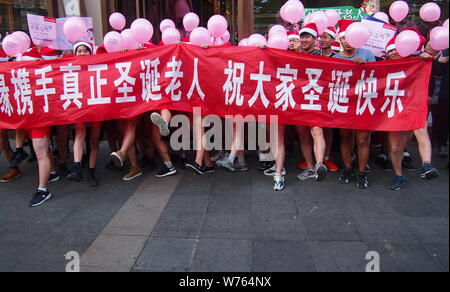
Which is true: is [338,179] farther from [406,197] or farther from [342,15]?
[342,15]

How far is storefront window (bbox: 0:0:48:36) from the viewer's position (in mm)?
7188

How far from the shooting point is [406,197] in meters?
4.33

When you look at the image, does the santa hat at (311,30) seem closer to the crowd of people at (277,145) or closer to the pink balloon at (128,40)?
the crowd of people at (277,145)

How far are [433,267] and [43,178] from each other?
13.3 feet

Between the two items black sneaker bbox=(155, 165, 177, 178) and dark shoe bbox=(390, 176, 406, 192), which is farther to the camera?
black sneaker bbox=(155, 165, 177, 178)

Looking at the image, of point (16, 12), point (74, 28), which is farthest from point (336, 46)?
point (16, 12)

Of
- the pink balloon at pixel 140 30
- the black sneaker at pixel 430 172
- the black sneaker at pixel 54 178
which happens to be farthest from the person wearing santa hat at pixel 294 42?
the black sneaker at pixel 54 178

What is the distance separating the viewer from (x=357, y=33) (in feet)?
13.8

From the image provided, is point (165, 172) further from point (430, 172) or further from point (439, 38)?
point (439, 38)

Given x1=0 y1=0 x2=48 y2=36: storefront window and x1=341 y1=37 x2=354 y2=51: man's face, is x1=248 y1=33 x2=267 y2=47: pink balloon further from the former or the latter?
x1=0 y1=0 x2=48 y2=36: storefront window

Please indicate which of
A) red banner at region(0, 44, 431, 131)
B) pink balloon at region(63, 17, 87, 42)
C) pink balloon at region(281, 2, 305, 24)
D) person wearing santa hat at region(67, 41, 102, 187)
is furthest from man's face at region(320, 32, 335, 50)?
pink balloon at region(63, 17, 87, 42)

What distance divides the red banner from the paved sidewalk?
35.1 inches

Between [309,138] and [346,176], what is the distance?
0.70 m

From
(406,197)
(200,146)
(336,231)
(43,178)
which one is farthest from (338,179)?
(43,178)
